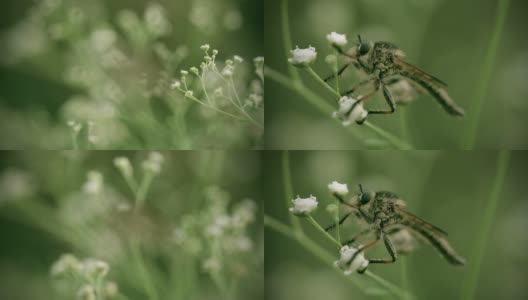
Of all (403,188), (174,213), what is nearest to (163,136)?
Result: (174,213)

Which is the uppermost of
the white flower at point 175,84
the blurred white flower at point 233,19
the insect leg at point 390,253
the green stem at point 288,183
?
the blurred white flower at point 233,19

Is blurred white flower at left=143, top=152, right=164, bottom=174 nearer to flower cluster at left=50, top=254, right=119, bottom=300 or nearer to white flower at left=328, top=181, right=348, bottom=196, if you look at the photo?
flower cluster at left=50, top=254, right=119, bottom=300

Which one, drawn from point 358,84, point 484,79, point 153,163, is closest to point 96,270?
point 153,163

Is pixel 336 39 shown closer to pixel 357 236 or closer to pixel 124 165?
pixel 357 236

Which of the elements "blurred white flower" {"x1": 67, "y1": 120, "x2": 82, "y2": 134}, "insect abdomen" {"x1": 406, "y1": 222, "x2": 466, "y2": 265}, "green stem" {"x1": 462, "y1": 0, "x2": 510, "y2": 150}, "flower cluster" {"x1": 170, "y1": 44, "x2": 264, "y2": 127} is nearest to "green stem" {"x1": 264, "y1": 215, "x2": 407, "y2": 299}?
"insect abdomen" {"x1": 406, "y1": 222, "x2": 466, "y2": 265}

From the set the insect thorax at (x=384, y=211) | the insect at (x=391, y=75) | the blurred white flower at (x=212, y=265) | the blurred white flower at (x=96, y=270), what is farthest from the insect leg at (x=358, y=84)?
the blurred white flower at (x=96, y=270)

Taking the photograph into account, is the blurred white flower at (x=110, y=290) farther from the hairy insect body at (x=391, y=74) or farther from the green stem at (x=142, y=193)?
the hairy insect body at (x=391, y=74)
